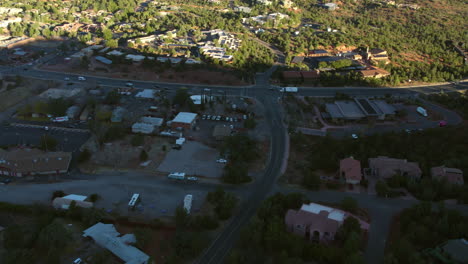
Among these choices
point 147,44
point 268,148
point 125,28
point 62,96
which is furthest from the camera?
point 125,28

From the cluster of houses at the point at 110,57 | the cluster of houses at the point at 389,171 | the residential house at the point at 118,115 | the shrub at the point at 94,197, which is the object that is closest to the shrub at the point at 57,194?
the shrub at the point at 94,197

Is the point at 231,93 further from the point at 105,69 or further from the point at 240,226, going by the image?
the point at 240,226

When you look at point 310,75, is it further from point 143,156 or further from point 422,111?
point 143,156

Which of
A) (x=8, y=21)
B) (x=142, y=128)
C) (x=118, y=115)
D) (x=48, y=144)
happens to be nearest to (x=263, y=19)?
(x=8, y=21)

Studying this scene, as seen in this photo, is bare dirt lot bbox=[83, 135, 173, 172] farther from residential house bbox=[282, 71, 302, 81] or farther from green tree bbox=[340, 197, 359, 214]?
residential house bbox=[282, 71, 302, 81]

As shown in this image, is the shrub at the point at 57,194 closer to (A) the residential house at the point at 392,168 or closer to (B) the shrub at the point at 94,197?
(B) the shrub at the point at 94,197

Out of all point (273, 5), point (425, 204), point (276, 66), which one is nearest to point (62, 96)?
point (276, 66)
